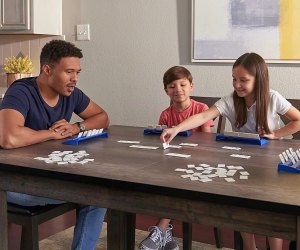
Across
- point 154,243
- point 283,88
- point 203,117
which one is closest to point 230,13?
point 283,88

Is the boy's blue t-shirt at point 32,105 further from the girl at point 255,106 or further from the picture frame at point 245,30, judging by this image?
the picture frame at point 245,30

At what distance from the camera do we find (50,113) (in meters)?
2.37

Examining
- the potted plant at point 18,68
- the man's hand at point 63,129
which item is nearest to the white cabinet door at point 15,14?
the potted plant at point 18,68

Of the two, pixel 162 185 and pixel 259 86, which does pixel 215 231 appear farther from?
pixel 162 185

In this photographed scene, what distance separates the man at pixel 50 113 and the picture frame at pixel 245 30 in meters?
1.19

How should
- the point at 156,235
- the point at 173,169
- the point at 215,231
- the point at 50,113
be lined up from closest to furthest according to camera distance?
1. the point at 173,169
2. the point at 50,113
3. the point at 156,235
4. the point at 215,231

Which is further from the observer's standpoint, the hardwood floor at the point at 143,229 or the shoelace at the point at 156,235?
the hardwood floor at the point at 143,229

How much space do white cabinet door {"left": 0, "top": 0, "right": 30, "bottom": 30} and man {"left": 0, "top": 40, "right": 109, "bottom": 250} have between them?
5.07 ft

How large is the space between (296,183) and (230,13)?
2105 mm

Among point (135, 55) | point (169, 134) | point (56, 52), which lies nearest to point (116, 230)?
point (169, 134)

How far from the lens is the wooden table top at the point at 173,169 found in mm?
1304

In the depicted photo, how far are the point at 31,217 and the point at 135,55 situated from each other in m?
2.07

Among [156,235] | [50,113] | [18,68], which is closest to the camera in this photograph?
[50,113]

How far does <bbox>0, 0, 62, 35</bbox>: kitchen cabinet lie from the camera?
3.86 meters
